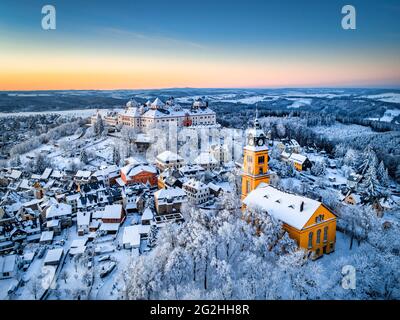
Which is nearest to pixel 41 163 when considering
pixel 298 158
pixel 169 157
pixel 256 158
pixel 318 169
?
pixel 169 157

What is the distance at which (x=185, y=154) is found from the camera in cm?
3016

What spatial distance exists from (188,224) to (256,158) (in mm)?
5160

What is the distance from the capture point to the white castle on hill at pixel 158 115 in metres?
38.5

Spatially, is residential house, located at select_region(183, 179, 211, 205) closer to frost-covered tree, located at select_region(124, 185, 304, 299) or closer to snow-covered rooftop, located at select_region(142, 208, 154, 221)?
snow-covered rooftop, located at select_region(142, 208, 154, 221)

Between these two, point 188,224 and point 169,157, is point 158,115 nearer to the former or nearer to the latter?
point 169,157

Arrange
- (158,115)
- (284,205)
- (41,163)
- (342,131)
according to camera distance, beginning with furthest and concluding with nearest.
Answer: (342,131)
(158,115)
(41,163)
(284,205)

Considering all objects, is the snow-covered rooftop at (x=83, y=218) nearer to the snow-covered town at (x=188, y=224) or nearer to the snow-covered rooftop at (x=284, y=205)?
the snow-covered town at (x=188, y=224)

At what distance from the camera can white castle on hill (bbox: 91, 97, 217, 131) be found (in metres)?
38.5

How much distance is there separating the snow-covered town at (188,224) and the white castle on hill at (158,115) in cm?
464

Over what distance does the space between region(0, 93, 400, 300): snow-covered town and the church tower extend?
0.06 metres

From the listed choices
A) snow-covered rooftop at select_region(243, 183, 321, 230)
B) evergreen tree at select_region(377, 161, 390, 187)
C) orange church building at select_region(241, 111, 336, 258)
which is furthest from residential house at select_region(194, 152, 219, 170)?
evergreen tree at select_region(377, 161, 390, 187)

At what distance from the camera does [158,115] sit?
126 feet

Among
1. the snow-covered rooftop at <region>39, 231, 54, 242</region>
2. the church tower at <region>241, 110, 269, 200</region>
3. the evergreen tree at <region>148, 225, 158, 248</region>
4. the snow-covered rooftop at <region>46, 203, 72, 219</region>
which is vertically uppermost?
the church tower at <region>241, 110, 269, 200</region>

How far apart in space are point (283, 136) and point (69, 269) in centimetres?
3803
